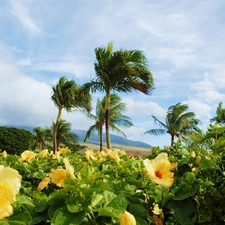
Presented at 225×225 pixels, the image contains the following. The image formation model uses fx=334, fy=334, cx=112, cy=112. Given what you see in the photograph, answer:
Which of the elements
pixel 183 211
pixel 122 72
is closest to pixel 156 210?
pixel 183 211

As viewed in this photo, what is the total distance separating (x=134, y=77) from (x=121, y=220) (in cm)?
1447

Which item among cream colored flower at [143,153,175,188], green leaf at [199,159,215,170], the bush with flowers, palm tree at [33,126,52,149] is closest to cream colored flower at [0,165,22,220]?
the bush with flowers

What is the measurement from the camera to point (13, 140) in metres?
15.6

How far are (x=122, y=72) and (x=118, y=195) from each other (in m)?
14.0

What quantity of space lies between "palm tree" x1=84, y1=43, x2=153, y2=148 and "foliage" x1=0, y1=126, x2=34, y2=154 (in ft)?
13.3

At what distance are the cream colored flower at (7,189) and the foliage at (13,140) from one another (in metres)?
14.9

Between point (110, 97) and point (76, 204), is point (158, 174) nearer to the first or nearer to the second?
point (76, 204)

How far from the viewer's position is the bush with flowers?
964mm

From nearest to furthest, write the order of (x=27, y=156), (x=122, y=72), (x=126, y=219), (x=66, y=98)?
1. (x=126, y=219)
2. (x=27, y=156)
3. (x=122, y=72)
4. (x=66, y=98)

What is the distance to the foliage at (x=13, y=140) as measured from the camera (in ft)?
50.8

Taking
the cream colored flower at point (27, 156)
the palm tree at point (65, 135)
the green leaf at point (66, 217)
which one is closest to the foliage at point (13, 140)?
the palm tree at point (65, 135)

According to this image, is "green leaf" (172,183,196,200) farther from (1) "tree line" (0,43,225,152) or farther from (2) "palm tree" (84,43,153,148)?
(2) "palm tree" (84,43,153,148)

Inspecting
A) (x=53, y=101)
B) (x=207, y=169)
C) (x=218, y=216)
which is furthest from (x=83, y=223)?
(x=53, y=101)

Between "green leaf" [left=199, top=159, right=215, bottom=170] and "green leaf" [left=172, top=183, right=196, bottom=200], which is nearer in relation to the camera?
"green leaf" [left=172, top=183, right=196, bottom=200]
